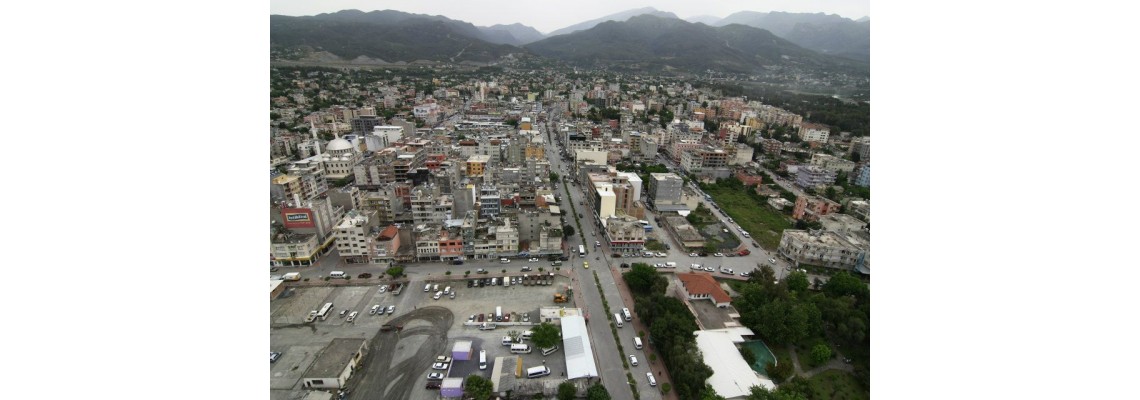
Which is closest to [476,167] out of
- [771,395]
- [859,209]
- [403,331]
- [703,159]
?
[403,331]

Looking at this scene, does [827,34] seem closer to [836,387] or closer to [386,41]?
[386,41]

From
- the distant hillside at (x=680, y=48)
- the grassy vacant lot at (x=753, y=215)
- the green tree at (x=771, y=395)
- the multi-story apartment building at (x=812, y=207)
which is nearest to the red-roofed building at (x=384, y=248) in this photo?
the green tree at (x=771, y=395)

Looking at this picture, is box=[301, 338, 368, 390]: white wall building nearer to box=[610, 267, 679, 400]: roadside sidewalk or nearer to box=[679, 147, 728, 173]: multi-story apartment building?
box=[610, 267, 679, 400]: roadside sidewalk

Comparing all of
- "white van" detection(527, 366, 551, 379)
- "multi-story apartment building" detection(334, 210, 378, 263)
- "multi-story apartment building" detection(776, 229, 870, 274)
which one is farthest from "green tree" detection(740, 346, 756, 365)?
"multi-story apartment building" detection(334, 210, 378, 263)

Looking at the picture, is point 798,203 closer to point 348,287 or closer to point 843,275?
point 843,275

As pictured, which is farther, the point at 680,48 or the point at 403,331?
the point at 680,48

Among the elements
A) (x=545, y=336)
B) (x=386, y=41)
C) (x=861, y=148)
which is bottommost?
(x=545, y=336)
